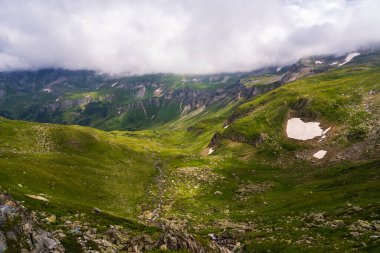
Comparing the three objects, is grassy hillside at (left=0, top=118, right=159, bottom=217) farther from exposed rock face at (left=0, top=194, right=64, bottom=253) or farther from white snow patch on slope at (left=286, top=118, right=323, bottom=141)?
white snow patch on slope at (left=286, top=118, right=323, bottom=141)

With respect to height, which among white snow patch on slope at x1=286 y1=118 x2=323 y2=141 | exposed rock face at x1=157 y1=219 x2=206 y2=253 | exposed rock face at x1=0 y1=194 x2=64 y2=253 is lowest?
white snow patch on slope at x1=286 y1=118 x2=323 y2=141

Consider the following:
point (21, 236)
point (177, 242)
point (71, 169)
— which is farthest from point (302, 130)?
point (21, 236)

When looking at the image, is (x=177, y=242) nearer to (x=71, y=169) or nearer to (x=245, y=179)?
(x=71, y=169)

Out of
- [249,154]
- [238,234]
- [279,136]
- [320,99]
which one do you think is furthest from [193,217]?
[320,99]

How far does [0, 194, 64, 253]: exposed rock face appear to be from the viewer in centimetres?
2504

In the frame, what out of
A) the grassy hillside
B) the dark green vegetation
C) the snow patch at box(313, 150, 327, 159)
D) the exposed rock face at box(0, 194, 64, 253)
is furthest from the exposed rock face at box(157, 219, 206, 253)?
the snow patch at box(313, 150, 327, 159)

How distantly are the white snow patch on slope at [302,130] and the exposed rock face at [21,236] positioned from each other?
404 feet

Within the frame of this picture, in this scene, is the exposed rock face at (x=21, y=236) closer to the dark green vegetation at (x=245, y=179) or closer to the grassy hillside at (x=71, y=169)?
the dark green vegetation at (x=245, y=179)

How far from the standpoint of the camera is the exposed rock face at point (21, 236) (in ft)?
82.2

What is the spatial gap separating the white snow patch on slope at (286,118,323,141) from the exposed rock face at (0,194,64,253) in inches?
4848

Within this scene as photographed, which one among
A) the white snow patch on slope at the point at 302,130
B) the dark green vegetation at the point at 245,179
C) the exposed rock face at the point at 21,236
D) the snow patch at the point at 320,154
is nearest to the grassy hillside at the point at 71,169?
the dark green vegetation at the point at 245,179

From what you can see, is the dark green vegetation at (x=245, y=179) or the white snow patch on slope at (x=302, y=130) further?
the white snow patch on slope at (x=302, y=130)

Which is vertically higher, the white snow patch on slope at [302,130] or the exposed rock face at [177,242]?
the exposed rock face at [177,242]

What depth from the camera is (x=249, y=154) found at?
469 ft
